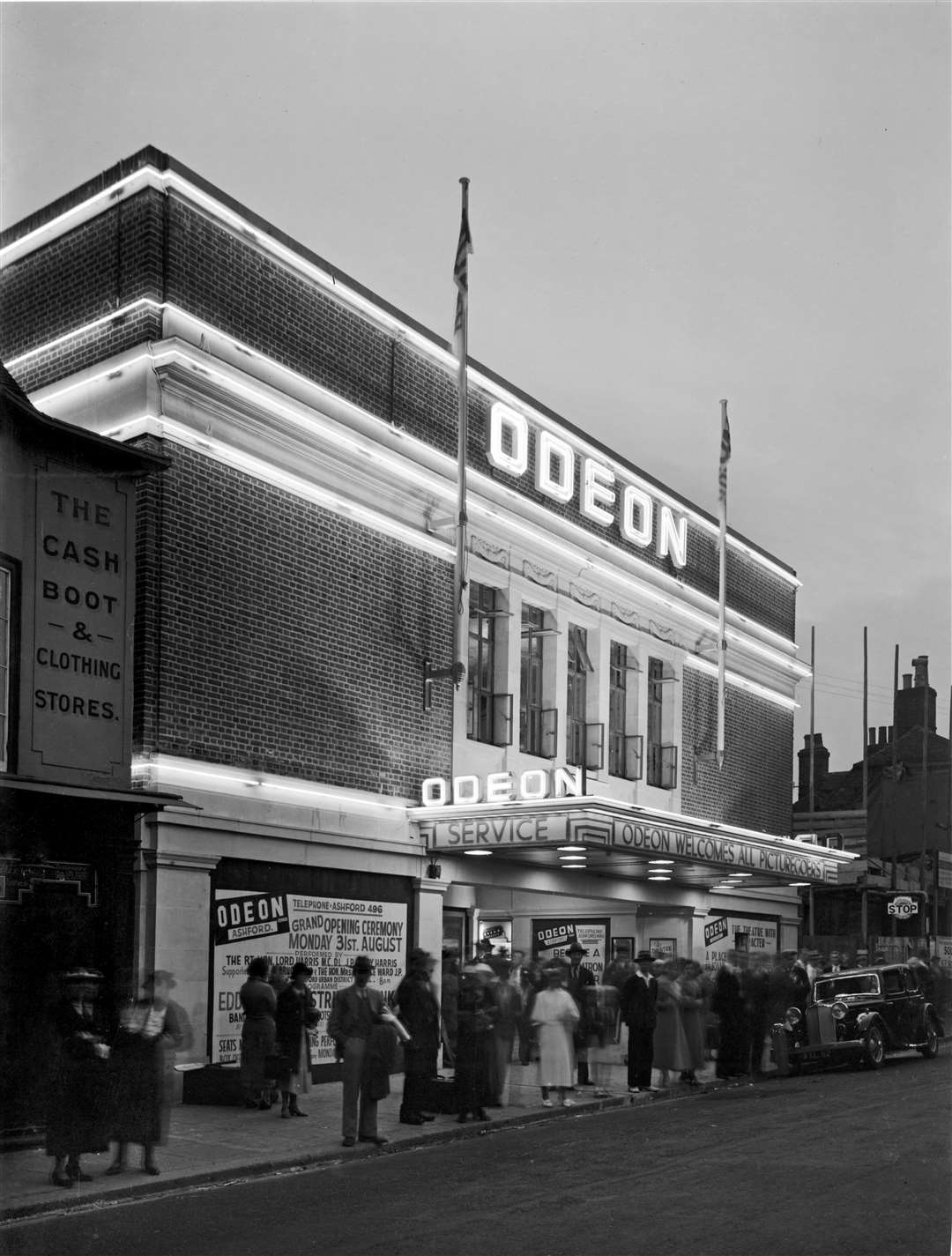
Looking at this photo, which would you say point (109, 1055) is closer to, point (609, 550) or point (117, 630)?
A: point (117, 630)

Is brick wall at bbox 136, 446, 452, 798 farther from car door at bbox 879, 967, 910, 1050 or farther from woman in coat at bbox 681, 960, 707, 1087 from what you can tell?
car door at bbox 879, 967, 910, 1050

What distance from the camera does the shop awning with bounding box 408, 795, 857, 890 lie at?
65.1 feet

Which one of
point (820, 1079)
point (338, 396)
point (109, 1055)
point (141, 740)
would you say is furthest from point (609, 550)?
point (109, 1055)

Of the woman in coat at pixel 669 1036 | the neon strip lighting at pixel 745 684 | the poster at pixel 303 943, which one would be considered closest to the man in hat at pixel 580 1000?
the woman in coat at pixel 669 1036

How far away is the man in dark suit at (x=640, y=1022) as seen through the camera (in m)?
18.5

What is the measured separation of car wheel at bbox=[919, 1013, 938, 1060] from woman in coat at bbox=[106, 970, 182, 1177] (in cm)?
1427

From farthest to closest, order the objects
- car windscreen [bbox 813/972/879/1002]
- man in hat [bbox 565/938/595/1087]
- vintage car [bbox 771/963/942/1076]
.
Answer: car windscreen [bbox 813/972/879/1002] → vintage car [bbox 771/963/942/1076] → man in hat [bbox 565/938/595/1087]

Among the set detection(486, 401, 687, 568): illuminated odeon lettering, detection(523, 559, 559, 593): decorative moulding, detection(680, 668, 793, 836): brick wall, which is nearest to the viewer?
detection(486, 401, 687, 568): illuminated odeon lettering

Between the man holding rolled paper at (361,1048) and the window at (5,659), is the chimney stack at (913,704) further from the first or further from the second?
the window at (5,659)

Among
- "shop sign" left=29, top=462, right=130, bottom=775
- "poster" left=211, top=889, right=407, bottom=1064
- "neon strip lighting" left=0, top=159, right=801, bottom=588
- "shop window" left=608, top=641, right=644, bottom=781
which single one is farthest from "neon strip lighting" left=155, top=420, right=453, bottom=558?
"shop window" left=608, top=641, right=644, bottom=781

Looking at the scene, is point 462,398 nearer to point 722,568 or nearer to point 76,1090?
point 722,568

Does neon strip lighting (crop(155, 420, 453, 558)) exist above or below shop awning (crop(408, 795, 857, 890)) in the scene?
above

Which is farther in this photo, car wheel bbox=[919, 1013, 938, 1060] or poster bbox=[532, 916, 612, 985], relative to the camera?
poster bbox=[532, 916, 612, 985]

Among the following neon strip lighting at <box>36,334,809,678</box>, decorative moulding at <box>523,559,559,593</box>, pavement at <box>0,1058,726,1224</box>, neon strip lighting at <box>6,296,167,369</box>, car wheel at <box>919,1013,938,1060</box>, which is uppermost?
neon strip lighting at <box>6,296,167,369</box>
